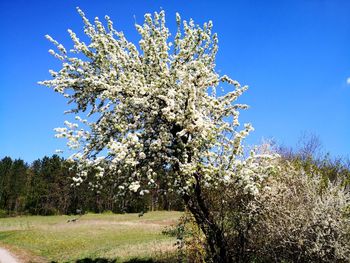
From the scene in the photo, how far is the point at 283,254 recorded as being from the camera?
13172mm

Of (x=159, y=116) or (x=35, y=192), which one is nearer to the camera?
(x=159, y=116)

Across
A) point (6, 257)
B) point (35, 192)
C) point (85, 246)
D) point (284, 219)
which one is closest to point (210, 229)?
point (284, 219)

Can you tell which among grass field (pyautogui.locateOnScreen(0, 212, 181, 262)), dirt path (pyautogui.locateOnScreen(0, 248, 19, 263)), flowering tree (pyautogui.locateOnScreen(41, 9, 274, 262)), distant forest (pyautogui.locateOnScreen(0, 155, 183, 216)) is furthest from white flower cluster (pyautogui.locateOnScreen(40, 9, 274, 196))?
distant forest (pyautogui.locateOnScreen(0, 155, 183, 216))

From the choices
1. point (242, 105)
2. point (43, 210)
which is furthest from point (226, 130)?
point (43, 210)

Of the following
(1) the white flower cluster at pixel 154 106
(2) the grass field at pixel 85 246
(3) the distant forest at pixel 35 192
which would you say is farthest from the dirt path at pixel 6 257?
(3) the distant forest at pixel 35 192

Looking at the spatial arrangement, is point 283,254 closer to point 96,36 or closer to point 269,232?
point 269,232

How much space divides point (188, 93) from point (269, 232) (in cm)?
614

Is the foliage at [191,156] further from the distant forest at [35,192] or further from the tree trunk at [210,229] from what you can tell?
the distant forest at [35,192]

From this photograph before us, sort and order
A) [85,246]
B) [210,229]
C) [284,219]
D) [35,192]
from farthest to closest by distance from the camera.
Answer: [35,192] → [85,246] → [210,229] → [284,219]

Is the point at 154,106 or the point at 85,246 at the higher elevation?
the point at 154,106

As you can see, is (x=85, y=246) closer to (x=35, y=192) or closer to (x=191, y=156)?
(x=191, y=156)

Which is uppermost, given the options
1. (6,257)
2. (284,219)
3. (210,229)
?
(284,219)

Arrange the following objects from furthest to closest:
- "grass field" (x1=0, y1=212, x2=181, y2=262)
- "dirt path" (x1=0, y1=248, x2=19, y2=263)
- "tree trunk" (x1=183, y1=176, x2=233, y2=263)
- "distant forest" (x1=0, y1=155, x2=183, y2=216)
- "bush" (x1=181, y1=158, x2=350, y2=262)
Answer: "distant forest" (x1=0, y1=155, x2=183, y2=216) → "dirt path" (x1=0, y1=248, x2=19, y2=263) → "grass field" (x1=0, y1=212, x2=181, y2=262) → "tree trunk" (x1=183, y1=176, x2=233, y2=263) → "bush" (x1=181, y1=158, x2=350, y2=262)

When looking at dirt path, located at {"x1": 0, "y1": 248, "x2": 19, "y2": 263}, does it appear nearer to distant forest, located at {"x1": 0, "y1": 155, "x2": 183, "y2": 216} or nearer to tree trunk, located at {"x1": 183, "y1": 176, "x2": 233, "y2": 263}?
tree trunk, located at {"x1": 183, "y1": 176, "x2": 233, "y2": 263}
